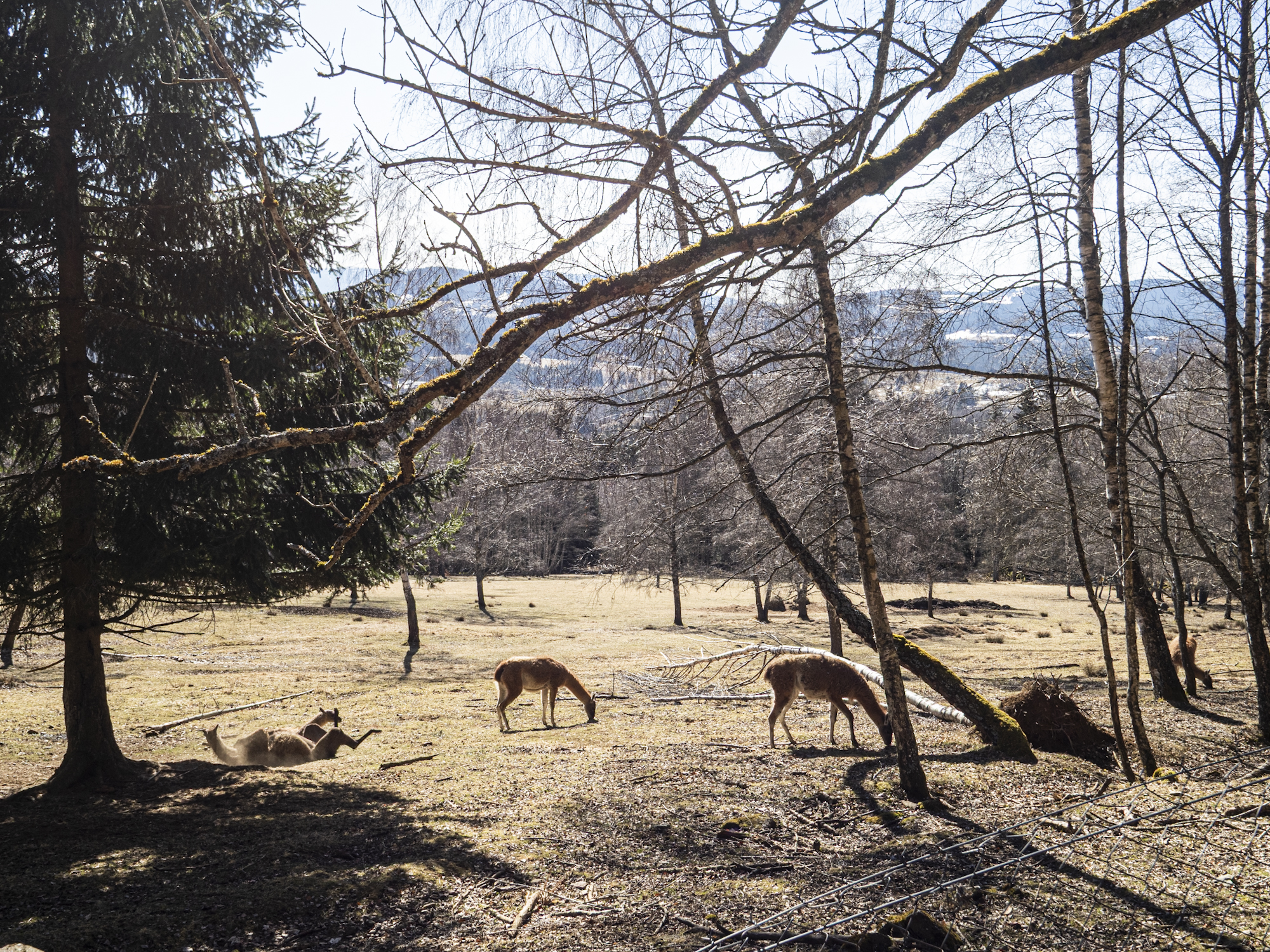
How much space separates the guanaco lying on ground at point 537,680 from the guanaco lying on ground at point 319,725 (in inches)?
100

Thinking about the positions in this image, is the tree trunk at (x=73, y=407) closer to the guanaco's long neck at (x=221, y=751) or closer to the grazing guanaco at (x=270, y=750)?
the guanaco's long neck at (x=221, y=751)

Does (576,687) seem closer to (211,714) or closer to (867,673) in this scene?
(867,673)

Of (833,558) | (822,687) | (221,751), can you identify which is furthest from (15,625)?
(833,558)

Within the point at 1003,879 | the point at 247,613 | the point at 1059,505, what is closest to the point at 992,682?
the point at 1059,505

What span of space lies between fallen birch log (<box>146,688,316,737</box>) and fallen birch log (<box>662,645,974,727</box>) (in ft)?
25.1

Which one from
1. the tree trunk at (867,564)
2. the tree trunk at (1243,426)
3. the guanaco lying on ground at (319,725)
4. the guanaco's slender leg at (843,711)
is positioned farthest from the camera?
the guanaco lying on ground at (319,725)

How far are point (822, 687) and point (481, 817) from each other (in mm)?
4392

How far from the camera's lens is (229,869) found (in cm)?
622

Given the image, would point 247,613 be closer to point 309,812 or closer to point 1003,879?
point 309,812

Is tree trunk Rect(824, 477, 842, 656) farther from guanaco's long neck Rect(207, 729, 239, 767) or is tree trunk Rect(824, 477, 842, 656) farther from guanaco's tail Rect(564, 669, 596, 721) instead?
guanaco's long neck Rect(207, 729, 239, 767)

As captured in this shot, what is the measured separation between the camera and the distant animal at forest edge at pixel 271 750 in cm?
1077

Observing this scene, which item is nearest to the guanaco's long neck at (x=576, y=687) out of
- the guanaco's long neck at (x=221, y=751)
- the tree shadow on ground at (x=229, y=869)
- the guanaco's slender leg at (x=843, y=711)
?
the guanaco's slender leg at (x=843, y=711)

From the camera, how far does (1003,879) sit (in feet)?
16.8

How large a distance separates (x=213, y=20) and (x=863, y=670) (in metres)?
11.4
